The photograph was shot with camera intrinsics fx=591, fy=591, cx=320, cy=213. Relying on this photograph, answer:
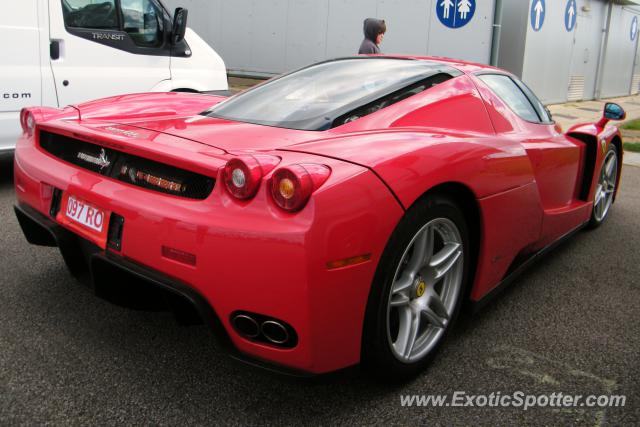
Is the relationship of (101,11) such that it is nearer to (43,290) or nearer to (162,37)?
(162,37)

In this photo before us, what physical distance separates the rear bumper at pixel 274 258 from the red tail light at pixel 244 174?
0.11ft

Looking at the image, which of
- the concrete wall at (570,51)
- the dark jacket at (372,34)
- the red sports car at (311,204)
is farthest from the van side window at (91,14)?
the concrete wall at (570,51)

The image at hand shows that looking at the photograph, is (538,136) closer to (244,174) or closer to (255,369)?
(244,174)

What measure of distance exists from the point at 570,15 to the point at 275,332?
14.2 meters

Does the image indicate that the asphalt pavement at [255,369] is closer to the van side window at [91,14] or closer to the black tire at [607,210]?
the black tire at [607,210]

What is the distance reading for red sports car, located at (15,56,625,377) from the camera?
1795mm

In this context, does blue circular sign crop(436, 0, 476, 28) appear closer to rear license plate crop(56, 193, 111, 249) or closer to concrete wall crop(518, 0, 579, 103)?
concrete wall crop(518, 0, 579, 103)

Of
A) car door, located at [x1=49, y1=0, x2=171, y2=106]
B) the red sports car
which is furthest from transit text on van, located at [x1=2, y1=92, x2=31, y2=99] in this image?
the red sports car

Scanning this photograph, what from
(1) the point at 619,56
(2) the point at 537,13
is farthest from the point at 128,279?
(1) the point at 619,56

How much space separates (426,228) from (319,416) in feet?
2.51

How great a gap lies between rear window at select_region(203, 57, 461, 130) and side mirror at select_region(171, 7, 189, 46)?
3.03 metres

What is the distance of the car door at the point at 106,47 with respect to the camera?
5.17 m

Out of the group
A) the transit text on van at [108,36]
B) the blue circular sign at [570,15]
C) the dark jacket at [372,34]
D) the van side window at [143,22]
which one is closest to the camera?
the transit text on van at [108,36]

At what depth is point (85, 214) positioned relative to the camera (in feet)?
7.25
